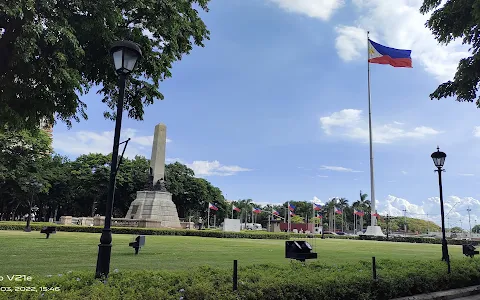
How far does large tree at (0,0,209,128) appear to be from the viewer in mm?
6859

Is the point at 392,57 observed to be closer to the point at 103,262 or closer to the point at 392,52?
the point at 392,52

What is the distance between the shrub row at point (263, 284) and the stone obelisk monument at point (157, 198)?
3163 centimetres

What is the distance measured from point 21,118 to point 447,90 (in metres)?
12.4

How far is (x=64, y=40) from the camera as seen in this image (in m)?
7.02

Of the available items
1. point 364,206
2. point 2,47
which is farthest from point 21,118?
point 364,206

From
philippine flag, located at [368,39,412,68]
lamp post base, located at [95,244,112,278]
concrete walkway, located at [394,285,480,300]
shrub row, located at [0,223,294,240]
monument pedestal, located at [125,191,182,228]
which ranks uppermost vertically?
philippine flag, located at [368,39,412,68]

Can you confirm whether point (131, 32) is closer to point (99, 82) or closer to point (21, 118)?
point (99, 82)

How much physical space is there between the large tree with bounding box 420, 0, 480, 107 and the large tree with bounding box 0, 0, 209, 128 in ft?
23.5

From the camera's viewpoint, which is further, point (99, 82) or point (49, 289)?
point (99, 82)

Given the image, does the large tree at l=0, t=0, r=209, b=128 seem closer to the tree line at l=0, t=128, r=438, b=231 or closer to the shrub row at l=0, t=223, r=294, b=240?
the shrub row at l=0, t=223, r=294, b=240

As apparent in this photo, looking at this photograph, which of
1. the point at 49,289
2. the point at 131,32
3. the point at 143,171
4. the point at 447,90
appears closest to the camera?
the point at 49,289

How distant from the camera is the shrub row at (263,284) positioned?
516 cm

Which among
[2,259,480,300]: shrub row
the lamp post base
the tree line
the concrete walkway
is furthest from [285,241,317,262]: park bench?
the tree line

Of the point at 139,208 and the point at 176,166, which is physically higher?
the point at 176,166
